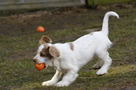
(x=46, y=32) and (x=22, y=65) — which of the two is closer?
(x=22, y=65)

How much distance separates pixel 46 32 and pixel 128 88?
24.1 ft

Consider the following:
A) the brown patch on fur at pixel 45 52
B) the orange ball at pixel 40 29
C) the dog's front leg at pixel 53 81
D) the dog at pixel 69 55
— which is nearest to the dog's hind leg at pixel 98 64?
the dog at pixel 69 55

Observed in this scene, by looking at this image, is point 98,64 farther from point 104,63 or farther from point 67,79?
point 67,79

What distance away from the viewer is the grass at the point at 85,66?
6.25 meters

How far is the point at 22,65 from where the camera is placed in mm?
8281

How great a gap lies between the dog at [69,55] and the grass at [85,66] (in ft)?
0.68

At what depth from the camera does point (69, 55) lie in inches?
238

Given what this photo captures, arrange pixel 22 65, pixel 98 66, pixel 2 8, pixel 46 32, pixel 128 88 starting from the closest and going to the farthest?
pixel 128 88, pixel 98 66, pixel 22 65, pixel 46 32, pixel 2 8

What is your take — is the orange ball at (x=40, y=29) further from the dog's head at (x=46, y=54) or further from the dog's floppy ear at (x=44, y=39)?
the dog's head at (x=46, y=54)

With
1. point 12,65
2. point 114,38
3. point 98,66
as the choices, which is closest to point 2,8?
point 114,38

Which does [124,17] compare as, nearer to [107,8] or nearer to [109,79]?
[107,8]

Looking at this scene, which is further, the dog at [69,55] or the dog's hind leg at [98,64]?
the dog's hind leg at [98,64]

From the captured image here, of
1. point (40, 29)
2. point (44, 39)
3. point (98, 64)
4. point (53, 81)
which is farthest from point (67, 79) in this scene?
point (40, 29)

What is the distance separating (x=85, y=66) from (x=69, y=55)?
6.13ft
